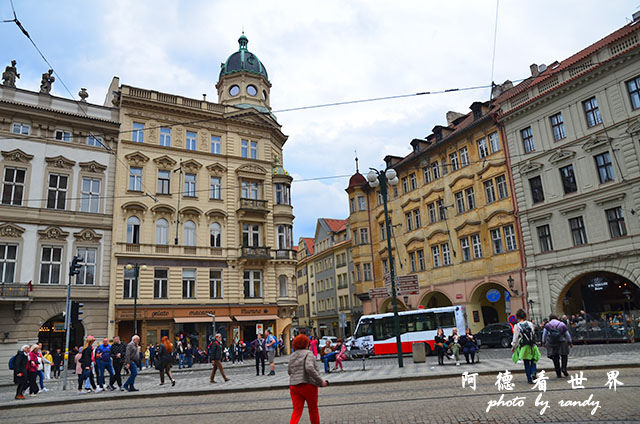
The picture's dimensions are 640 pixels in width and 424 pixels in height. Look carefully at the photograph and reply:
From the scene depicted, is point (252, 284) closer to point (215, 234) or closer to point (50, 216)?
point (215, 234)

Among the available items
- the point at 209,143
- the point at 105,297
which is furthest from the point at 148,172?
the point at 105,297

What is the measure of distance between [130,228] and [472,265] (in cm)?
2453

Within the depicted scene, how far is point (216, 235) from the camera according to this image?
37031 millimetres

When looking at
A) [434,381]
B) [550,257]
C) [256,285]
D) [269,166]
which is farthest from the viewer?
[269,166]

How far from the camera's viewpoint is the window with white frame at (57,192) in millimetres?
31156

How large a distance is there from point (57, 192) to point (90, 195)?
2.02 m

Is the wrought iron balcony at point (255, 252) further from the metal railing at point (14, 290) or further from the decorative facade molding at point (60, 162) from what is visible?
the metal railing at point (14, 290)

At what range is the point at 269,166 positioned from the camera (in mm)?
40594

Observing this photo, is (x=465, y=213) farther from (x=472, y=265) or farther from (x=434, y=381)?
(x=434, y=381)

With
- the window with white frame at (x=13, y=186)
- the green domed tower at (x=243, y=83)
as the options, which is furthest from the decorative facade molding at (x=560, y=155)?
the window with white frame at (x=13, y=186)

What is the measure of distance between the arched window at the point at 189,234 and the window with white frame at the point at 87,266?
634 cm

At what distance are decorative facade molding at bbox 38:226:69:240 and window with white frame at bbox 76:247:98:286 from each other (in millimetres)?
1356

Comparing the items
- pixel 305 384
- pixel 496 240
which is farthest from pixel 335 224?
pixel 305 384

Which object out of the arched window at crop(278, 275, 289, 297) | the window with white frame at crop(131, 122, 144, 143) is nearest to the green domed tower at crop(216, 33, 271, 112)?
the window with white frame at crop(131, 122, 144, 143)
